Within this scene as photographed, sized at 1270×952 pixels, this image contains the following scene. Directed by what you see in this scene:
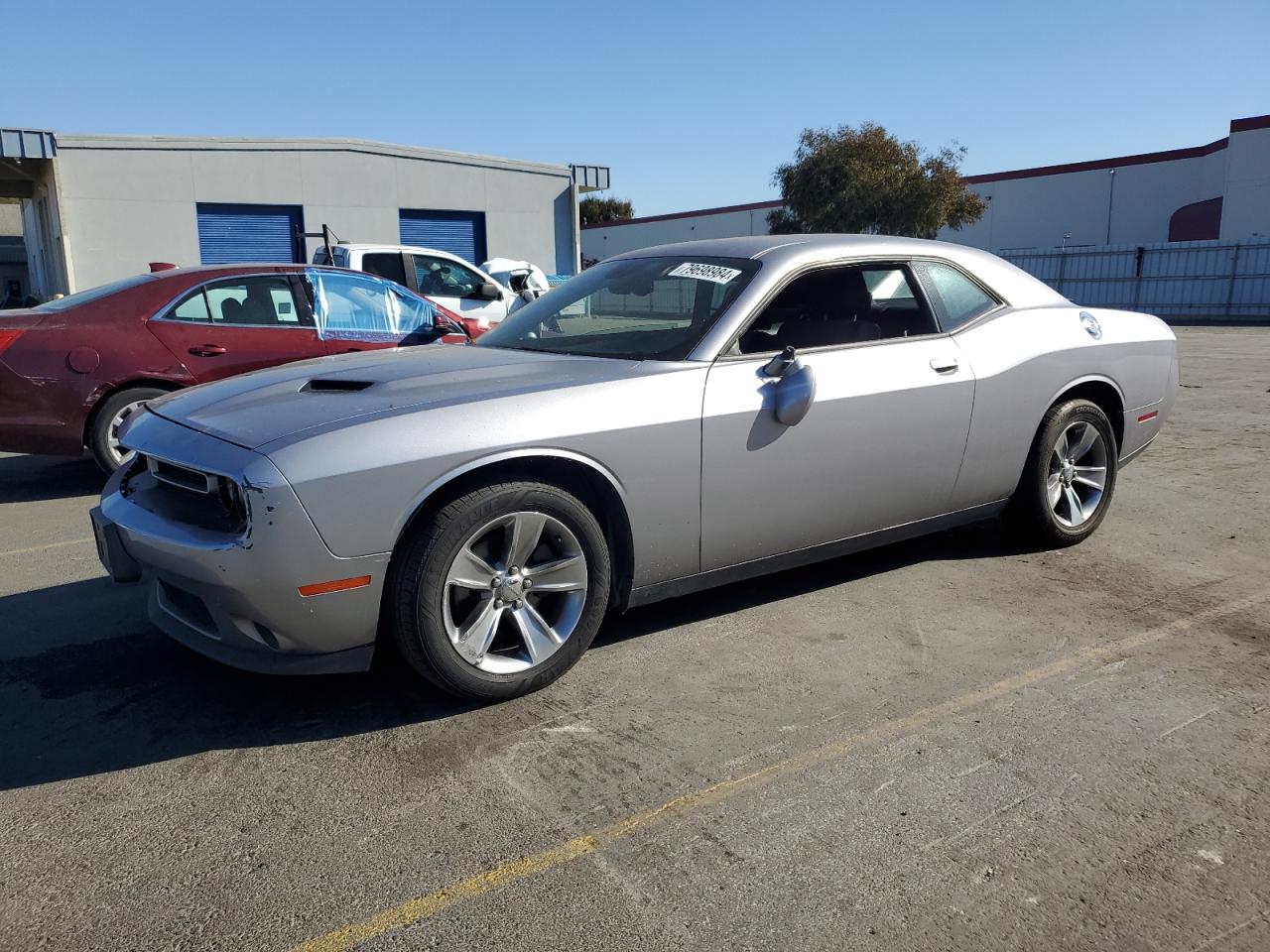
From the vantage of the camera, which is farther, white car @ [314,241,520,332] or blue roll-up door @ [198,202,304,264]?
blue roll-up door @ [198,202,304,264]

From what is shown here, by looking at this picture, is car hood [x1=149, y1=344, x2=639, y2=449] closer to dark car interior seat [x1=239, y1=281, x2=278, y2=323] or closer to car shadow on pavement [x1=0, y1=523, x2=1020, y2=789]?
car shadow on pavement [x1=0, y1=523, x2=1020, y2=789]

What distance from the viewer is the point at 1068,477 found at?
4.91m

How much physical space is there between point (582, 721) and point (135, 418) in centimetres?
201

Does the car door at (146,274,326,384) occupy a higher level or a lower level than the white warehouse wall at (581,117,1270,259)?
lower

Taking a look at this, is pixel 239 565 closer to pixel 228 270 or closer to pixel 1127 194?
pixel 228 270

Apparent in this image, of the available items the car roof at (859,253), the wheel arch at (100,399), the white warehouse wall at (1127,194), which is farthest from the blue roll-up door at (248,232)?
the car roof at (859,253)

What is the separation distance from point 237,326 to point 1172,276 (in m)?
33.2

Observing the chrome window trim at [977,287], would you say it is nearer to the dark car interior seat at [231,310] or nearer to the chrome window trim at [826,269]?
the chrome window trim at [826,269]

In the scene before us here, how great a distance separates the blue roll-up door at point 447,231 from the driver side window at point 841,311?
2354 centimetres

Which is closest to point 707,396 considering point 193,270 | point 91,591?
point 91,591

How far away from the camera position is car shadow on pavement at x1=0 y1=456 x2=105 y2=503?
6.73 metres

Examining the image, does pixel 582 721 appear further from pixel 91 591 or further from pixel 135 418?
pixel 91 591

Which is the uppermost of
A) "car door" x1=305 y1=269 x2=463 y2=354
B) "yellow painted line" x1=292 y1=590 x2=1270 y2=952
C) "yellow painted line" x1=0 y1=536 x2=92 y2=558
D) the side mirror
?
"car door" x1=305 y1=269 x2=463 y2=354

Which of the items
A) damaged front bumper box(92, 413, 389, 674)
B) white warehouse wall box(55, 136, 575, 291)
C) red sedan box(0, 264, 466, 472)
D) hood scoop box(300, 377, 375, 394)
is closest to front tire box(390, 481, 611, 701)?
damaged front bumper box(92, 413, 389, 674)
